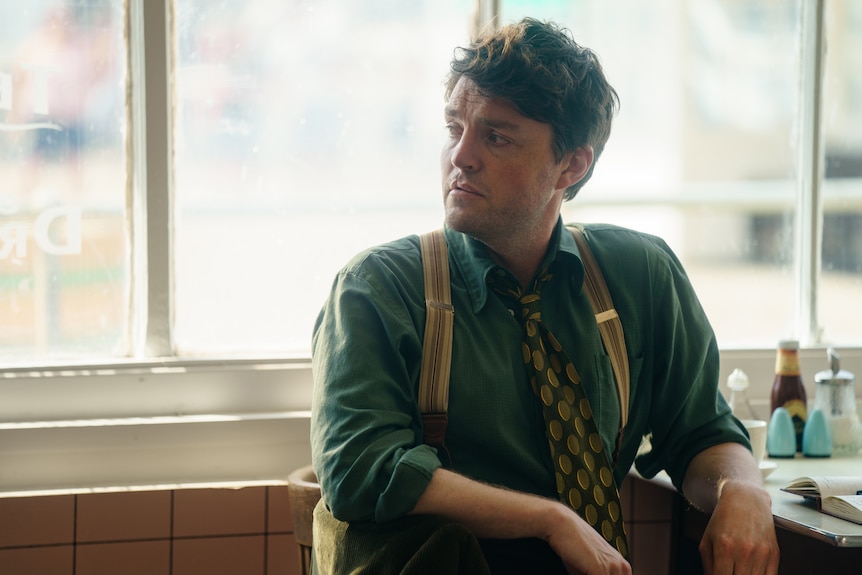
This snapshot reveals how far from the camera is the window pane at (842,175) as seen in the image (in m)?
2.64

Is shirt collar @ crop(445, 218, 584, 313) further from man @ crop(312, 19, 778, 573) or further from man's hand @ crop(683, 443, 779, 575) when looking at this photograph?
man's hand @ crop(683, 443, 779, 575)

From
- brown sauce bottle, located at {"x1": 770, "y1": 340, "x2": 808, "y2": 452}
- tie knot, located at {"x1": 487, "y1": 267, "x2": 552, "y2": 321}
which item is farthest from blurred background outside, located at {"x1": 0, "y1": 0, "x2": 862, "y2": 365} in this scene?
tie knot, located at {"x1": 487, "y1": 267, "x2": 552, "y2": 321}

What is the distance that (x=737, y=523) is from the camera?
4.92 feet

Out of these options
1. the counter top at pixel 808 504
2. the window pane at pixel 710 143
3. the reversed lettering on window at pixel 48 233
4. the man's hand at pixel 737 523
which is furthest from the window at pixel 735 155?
the reversed lettering on window at pixel 48 233

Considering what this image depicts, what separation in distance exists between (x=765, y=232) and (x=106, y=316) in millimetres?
1701

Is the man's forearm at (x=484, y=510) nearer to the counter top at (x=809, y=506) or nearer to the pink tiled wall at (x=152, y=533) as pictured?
the counter top at (x=809, y=506)

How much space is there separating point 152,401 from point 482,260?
37.8 inches

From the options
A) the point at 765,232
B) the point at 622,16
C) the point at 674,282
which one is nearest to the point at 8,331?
the point at 674,282

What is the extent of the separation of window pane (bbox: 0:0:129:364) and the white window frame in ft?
0.18

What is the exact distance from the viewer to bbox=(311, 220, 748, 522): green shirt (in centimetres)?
146

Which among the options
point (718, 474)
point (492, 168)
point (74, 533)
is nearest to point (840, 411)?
point (718, 474)

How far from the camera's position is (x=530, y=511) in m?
1.44

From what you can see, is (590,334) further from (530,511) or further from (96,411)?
(96,411)

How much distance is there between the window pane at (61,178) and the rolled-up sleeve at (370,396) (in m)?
0.83
